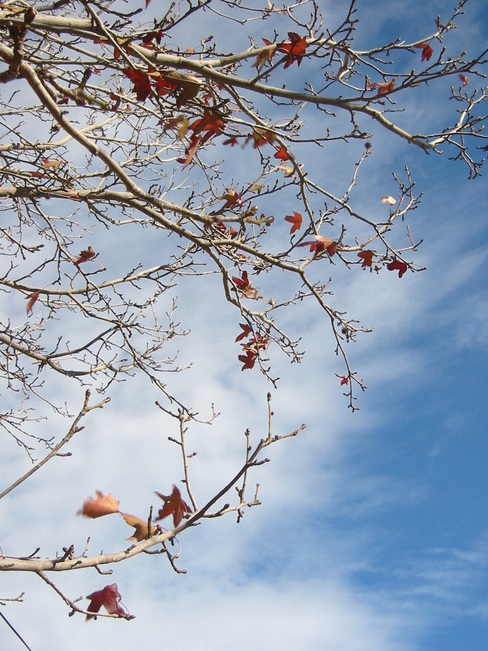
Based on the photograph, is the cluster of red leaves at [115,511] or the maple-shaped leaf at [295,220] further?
the maple-shaped leaf at [295,220]

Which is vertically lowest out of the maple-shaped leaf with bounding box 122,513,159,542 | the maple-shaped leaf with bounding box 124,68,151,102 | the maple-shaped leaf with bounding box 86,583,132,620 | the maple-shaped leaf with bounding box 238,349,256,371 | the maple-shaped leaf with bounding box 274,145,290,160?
the maple-shaped leaf with bounding box 86,583,132,620

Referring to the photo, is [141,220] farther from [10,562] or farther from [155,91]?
[10,562]

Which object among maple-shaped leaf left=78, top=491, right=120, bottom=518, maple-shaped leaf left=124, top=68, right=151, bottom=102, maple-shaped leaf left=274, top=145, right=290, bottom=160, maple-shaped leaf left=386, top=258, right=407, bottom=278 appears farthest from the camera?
maple-shaped leaf left=386, top=258, right=407, bottom=278

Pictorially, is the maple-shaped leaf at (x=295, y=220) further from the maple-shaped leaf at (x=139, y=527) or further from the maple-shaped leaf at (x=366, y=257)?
the maple-shaped leaf at (x=139, y=527)

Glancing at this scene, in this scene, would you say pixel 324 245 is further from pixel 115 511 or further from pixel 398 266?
pixel 115 511

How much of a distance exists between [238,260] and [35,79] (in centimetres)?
164

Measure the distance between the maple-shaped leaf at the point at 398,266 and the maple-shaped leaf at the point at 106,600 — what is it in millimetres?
2999

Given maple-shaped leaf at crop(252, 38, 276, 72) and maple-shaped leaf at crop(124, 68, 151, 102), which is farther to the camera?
maple-shaped leaf at crop(252, 38, 276, 72)

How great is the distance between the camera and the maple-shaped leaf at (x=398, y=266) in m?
4.22

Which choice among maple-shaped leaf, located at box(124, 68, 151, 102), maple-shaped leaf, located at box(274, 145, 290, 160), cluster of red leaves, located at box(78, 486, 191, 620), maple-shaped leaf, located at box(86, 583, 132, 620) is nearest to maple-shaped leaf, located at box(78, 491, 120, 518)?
cluster of red leaves, located at box(78, 486, 191, 620)

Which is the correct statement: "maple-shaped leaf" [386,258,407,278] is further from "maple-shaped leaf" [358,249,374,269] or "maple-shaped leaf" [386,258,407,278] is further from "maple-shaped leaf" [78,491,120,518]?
"maple-shaped leaf" [78,491,120,518]

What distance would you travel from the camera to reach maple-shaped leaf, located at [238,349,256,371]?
4453 mm

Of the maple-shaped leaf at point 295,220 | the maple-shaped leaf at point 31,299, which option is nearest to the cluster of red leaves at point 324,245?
the maple-shaped leaf at point 295,220

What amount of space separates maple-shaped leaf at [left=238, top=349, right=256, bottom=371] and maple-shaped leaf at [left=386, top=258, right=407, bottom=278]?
1.17m
